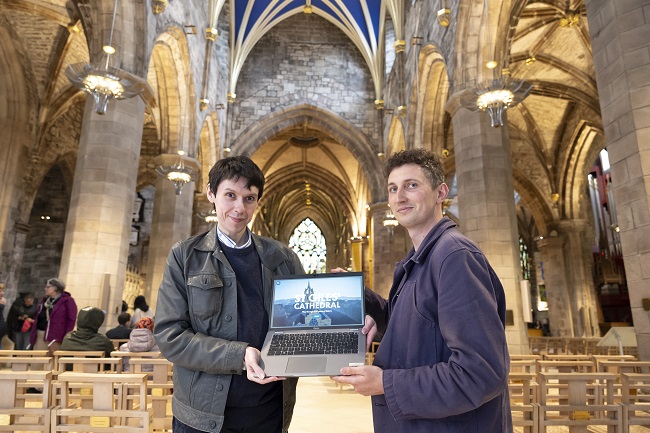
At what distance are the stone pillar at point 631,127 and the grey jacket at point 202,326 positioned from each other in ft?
13.7

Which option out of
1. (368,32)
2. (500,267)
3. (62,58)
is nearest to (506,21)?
(500,267)

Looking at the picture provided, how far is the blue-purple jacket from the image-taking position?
107 centimetres

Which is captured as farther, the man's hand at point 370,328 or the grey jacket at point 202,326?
the man's hand at point 370,328

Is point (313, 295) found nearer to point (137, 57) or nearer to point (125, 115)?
point (125, 115)

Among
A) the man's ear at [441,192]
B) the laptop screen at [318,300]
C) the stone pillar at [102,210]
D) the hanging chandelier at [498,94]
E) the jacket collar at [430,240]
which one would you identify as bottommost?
the laptop screen at [318,300]

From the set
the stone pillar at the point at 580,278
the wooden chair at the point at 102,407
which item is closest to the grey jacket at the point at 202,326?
the wooden chair at the point at 102,407

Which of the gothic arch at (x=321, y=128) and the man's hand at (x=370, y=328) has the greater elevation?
the gothic arch at (x=321, y=128)

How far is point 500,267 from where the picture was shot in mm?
7430

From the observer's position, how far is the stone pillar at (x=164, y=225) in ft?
37.9

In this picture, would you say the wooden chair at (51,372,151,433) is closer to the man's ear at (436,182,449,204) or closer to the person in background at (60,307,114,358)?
the man's ear at (436,182,449,204)

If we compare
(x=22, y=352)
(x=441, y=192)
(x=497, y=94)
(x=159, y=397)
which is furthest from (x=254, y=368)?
(x=497, y=94)

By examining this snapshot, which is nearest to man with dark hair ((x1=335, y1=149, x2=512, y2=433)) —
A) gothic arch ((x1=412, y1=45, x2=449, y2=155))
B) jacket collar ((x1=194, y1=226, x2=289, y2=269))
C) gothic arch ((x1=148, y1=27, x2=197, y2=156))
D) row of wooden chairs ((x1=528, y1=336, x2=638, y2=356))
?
jacket collar ((x1=194, y1=226, x2=289, y2=269))

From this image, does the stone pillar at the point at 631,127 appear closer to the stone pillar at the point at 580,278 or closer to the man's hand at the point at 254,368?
the man's hand at the point at 254,368

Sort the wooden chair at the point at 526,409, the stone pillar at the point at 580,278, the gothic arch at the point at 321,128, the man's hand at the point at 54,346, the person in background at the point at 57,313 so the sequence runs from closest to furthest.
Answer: the wooden chair at the point at 526,409, the man's hand at the point at 54,346, the person in background at the point at 57,313, the stone pillar at the point at 580,278, the gothic arch at the point at 321,128
